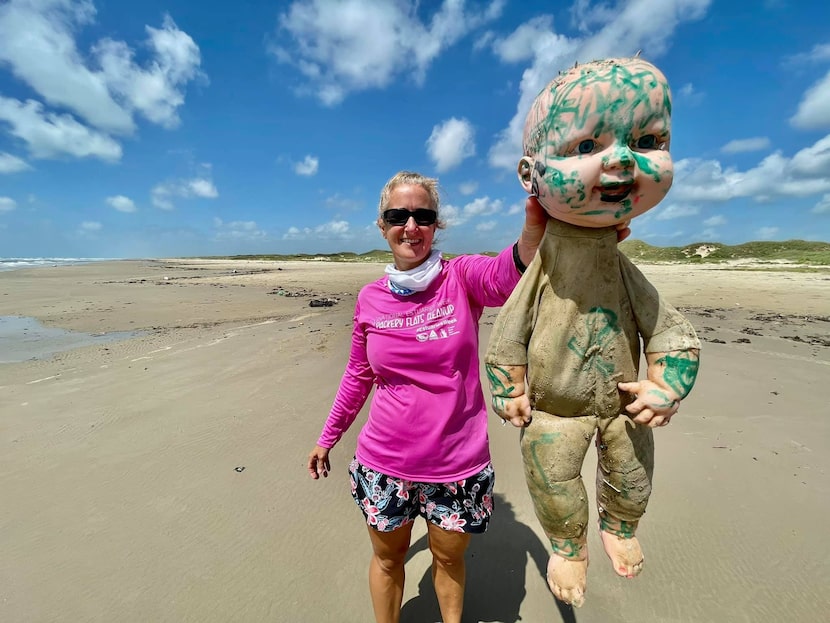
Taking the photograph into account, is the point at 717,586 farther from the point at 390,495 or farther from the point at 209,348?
the point at 209,348

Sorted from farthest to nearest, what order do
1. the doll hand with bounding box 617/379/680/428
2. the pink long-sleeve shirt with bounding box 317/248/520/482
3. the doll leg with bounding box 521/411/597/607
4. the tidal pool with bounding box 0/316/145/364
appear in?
the tidal pool with bounding box 0/316/145/364
the pink long-sleeve shirt with bounding box 317/248/520/482
the doll leg with bounding box 521/411/597/607
the doll hand with bounding box 617/379/680/428

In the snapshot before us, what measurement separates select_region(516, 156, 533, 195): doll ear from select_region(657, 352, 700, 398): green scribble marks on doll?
2.48ft

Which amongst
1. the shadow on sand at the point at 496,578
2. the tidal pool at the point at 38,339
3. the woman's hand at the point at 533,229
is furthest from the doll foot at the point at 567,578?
the tidal pool at the point at 38,339

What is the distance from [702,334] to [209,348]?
395 inches

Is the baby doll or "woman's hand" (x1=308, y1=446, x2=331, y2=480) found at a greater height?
the baby doll

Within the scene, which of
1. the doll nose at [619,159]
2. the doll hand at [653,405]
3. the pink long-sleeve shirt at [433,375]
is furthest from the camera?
the pink long-sleeve shirt at [433,375]

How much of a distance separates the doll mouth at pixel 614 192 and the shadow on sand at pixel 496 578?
8.82ft

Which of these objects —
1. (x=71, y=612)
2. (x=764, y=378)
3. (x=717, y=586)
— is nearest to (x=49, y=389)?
(x=71, y=612)

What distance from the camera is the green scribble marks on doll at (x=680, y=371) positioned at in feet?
4.60

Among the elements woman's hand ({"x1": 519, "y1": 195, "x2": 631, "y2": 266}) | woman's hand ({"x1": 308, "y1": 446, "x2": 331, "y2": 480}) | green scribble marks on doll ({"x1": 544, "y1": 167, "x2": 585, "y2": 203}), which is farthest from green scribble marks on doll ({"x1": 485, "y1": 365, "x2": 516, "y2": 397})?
woman's hand ({"x1": 308, "y1": 446, "x2": 331, "y2": 480})

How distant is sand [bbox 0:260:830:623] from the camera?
275 centimetres

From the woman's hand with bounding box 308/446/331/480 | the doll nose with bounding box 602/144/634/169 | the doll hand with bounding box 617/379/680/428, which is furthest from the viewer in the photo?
the woman's hand with bounding box 308/446/331/480

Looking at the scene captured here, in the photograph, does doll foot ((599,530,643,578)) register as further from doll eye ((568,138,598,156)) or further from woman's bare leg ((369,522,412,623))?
doll eye ((568,138,598,156))

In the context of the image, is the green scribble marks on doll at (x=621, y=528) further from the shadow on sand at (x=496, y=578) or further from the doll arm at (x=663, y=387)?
the shadow on sand at (x=496, y=578)
